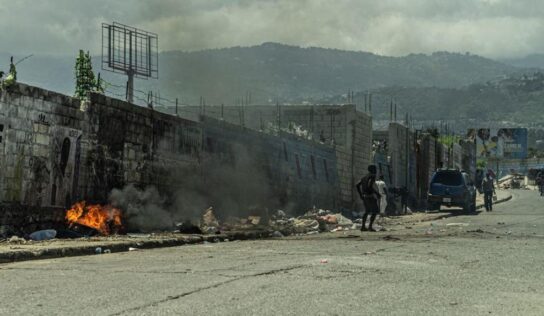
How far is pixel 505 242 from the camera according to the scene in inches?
598

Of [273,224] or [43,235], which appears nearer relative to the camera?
[43,235]

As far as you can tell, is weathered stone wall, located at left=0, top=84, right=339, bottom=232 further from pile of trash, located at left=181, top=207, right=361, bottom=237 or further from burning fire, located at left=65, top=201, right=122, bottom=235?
pile of trash, located at left=181, top=207, right=361, bottom=237

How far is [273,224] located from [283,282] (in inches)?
531

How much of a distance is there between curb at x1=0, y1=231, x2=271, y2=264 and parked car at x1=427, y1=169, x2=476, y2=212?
17599 mm

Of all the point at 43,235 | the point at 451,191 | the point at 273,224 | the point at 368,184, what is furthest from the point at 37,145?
the point at 451,191

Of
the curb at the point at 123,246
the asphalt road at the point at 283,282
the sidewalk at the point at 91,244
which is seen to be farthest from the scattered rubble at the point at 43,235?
the asphalt road at the point at 283,282

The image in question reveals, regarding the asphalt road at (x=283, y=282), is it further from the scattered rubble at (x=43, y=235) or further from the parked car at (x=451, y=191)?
the parked car at (x=451, y=191)

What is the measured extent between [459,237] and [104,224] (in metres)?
8.39

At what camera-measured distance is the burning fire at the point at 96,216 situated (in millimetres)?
14974

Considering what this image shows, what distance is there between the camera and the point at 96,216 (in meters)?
15.4

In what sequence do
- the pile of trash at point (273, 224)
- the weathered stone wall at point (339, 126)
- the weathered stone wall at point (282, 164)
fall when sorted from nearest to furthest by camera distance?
the pile of trash at point (273, 224) → the weathered stone wall at point (282, 164) → the weathered stone wall at point (339, 126)

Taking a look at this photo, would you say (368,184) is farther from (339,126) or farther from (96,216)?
(339,126)

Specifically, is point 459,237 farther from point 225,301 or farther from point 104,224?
point 225,301

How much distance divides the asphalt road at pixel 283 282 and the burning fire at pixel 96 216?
2887mm
